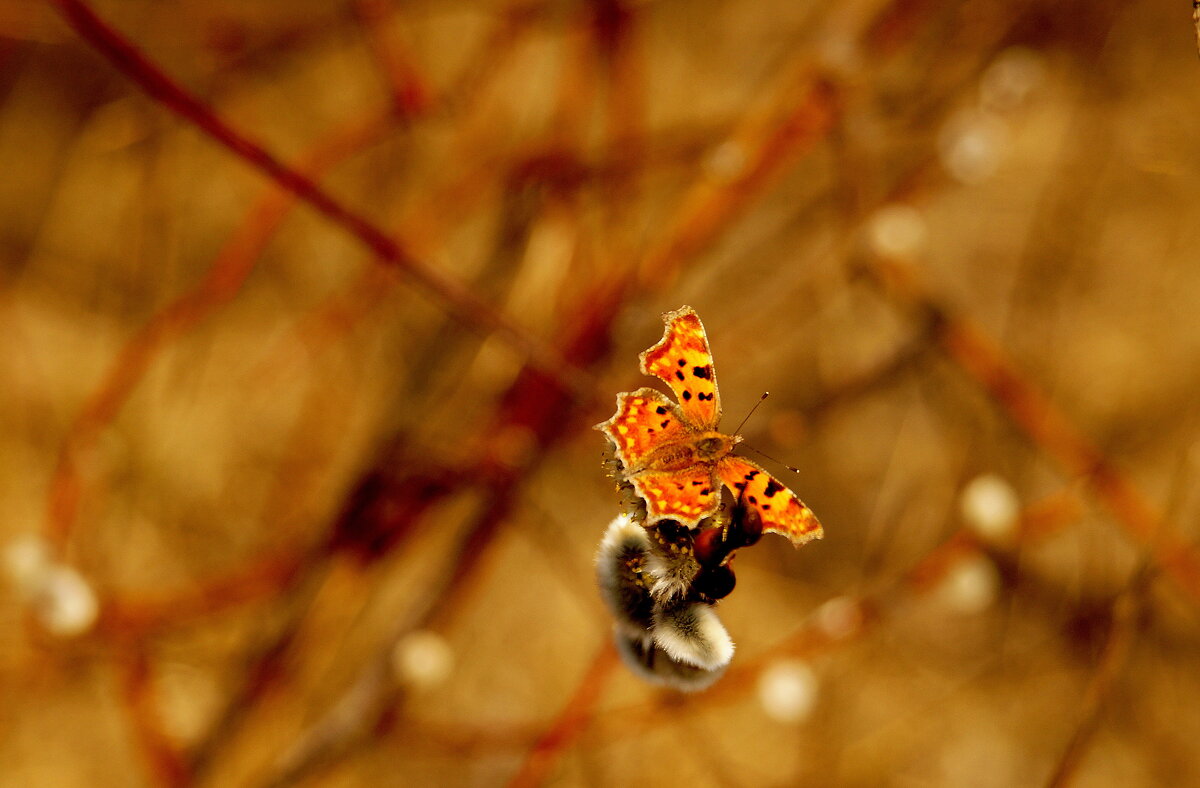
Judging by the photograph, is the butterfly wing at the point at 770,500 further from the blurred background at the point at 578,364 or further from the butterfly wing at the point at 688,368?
the blurred background at the point at 578,364

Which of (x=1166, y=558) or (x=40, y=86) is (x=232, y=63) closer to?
(x=40, y=86)

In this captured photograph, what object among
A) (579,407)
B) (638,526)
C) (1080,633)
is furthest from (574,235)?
(1080,633)

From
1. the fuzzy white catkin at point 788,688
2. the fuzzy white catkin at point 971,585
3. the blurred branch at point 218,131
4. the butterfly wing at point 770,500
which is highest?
the blurred branch at point 218,131

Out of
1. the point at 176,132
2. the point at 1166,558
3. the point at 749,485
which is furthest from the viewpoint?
the point at 176,132

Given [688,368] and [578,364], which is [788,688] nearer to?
[578,364]

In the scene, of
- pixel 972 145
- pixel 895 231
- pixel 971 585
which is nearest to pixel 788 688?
pixel 971 585

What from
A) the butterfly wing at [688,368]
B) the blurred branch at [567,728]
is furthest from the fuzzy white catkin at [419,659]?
the butterfly wing at [688,368]
